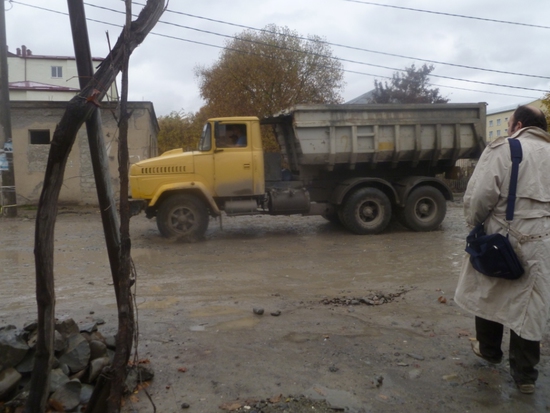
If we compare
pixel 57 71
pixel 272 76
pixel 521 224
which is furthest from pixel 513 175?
pixel 57 71

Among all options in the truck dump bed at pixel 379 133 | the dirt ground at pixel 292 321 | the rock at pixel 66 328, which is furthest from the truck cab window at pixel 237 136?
the rock at pixel 66 328

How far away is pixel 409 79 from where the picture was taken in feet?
131

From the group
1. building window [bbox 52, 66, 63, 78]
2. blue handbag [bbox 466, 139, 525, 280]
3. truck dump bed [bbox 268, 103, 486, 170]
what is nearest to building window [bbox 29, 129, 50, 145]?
truck dump bed [bbox 268, 103, 486, 170]

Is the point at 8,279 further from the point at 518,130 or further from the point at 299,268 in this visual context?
the point at 518,130

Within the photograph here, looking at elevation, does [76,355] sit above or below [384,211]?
below

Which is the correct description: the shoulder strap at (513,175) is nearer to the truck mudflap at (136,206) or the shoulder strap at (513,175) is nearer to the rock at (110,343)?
the rock at (110,343)

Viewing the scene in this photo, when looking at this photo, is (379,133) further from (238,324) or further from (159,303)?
(238,324)

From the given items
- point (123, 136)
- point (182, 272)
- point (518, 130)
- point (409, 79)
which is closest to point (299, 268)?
point (182, 272)

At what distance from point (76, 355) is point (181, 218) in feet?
22.4

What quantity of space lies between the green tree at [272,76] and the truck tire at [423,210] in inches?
679

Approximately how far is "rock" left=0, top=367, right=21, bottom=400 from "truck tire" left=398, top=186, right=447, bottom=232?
9254 mm

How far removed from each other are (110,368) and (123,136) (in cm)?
138

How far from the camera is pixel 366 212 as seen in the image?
36.6 ft

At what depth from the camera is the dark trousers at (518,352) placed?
345 centimetres
